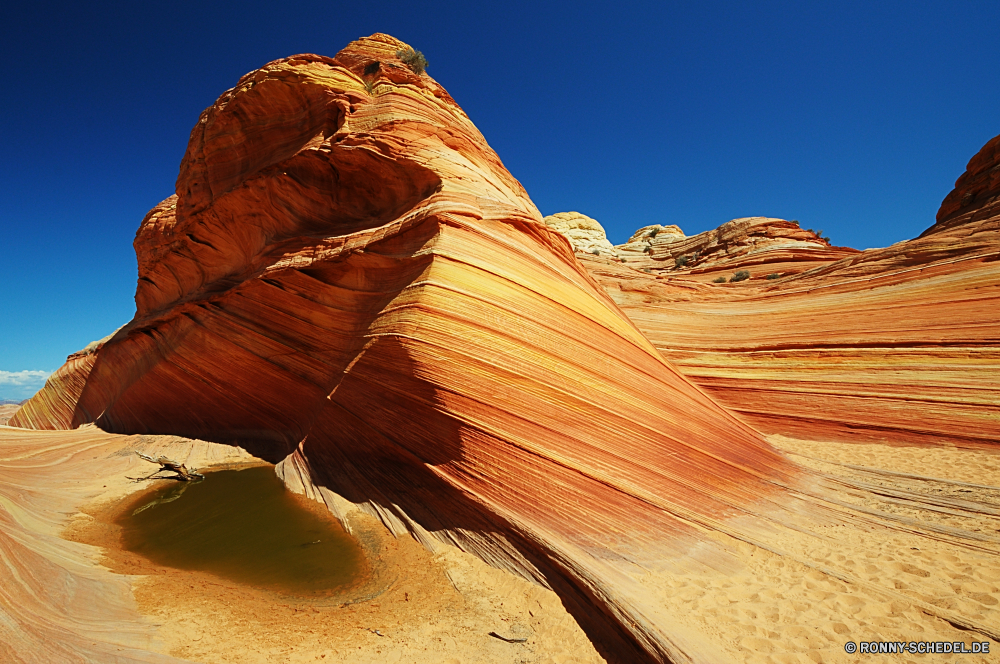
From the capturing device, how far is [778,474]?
22.9ft

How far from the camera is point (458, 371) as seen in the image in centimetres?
612

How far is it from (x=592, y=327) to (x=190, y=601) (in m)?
6.70

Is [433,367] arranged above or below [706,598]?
above

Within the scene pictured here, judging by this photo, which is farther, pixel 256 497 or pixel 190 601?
pixel 256 497

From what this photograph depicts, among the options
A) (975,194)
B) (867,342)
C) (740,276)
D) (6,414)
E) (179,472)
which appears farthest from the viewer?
(6,414)

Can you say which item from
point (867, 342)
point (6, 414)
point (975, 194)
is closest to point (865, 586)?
point (867, 342)

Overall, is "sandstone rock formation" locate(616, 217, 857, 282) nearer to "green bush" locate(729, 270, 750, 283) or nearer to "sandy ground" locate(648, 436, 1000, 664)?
"green bush" locate(729, 270, 750, 283)

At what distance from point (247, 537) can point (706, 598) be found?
6.58 meters

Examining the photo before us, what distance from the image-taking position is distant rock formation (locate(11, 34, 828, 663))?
5414mm

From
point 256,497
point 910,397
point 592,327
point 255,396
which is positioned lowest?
point 256,497

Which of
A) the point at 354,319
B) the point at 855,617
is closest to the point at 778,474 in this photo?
the point at 855,617

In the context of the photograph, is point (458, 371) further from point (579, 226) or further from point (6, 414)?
point (6, 414)

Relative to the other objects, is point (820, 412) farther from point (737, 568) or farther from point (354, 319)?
point (354, 319)

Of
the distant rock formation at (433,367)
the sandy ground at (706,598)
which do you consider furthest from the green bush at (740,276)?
the sandy ground at (706,598)
